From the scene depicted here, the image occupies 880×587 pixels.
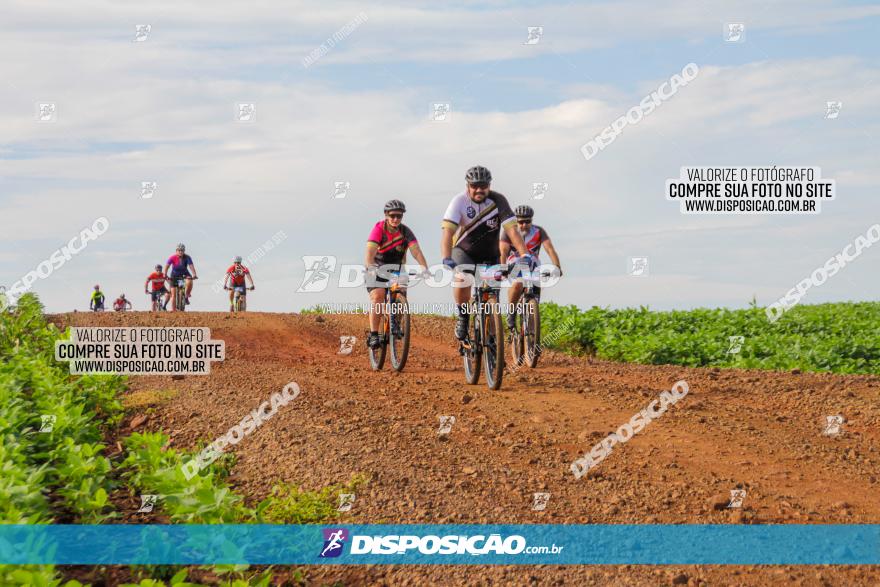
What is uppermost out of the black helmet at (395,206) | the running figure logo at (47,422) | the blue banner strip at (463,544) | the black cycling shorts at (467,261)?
the black helmet at (395,206)

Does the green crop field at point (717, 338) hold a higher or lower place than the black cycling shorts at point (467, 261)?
lower

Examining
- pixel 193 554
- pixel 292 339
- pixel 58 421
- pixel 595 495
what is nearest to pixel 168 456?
pixel 58 421

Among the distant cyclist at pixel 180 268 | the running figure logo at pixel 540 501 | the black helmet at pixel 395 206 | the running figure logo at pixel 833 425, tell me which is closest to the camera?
the running figure logo at pixel 540 501

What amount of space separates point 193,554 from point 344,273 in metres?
9.85

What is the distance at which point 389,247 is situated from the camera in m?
12.9

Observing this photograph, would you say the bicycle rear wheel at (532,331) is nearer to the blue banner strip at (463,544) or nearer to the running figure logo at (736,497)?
the running figure logo at (736,497)

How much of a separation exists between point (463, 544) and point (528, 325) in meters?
7.63

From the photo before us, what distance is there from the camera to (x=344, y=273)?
15195 millimetres

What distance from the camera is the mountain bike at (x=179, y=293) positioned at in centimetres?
2357

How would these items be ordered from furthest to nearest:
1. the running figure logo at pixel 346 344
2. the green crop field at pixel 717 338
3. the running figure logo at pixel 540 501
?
the running figure logo at pixel 346 344 < the green crop field at pixel 717 338 < the running figure logo at pixel 540 501

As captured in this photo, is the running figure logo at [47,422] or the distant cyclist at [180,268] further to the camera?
the distant cyclist at [180,268]

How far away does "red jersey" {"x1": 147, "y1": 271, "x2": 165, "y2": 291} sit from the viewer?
81.8 feet

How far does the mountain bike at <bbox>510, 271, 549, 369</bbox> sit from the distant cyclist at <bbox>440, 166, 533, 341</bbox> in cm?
197

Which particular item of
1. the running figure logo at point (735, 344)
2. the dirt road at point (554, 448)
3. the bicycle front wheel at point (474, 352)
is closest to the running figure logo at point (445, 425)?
the dirt road at point (554, 448)
